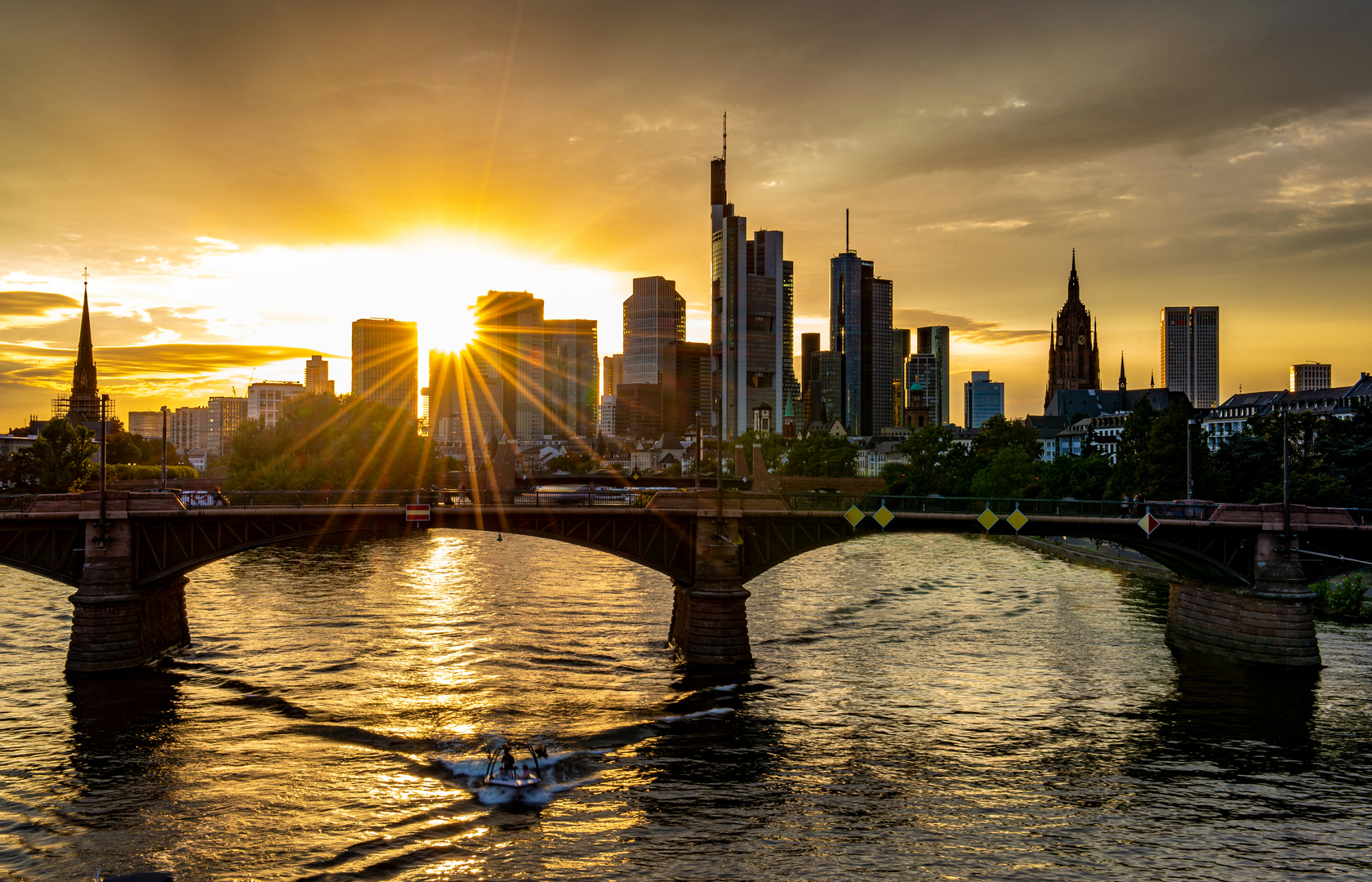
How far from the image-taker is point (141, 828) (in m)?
29.2

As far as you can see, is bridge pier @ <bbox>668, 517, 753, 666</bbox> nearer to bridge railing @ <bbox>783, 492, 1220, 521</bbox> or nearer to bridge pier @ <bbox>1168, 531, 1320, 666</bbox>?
bridge railing @ <bbox>783, 492, 1220, 521</bbox>

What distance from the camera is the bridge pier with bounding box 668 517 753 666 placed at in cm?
4875

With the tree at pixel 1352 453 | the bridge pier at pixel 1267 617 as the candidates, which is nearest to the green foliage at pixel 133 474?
the bridge pier at pixel 1267 617

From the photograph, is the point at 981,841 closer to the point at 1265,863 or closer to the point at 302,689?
the point at 1265,863

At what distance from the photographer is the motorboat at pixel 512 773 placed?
105ft

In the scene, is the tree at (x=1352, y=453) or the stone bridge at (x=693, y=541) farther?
the tree at (x=1352, y=453)

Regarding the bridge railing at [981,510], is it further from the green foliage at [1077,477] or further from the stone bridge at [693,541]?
the green foliage at [1077,477]

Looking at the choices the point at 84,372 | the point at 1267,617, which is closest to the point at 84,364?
the point at 84,372

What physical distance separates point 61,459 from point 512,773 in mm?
127069

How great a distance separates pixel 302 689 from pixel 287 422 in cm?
8903

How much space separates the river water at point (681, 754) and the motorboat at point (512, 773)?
2.43 ft

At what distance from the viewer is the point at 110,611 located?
47438 millimetres

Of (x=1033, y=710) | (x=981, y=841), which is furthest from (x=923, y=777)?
(x=1033, y=710)

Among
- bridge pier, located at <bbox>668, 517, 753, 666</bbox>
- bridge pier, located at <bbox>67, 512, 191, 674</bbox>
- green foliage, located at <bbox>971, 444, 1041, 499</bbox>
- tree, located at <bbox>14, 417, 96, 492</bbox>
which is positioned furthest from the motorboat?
green foliage, located at <bbox>971, 444, 1041, 499</bbox>
